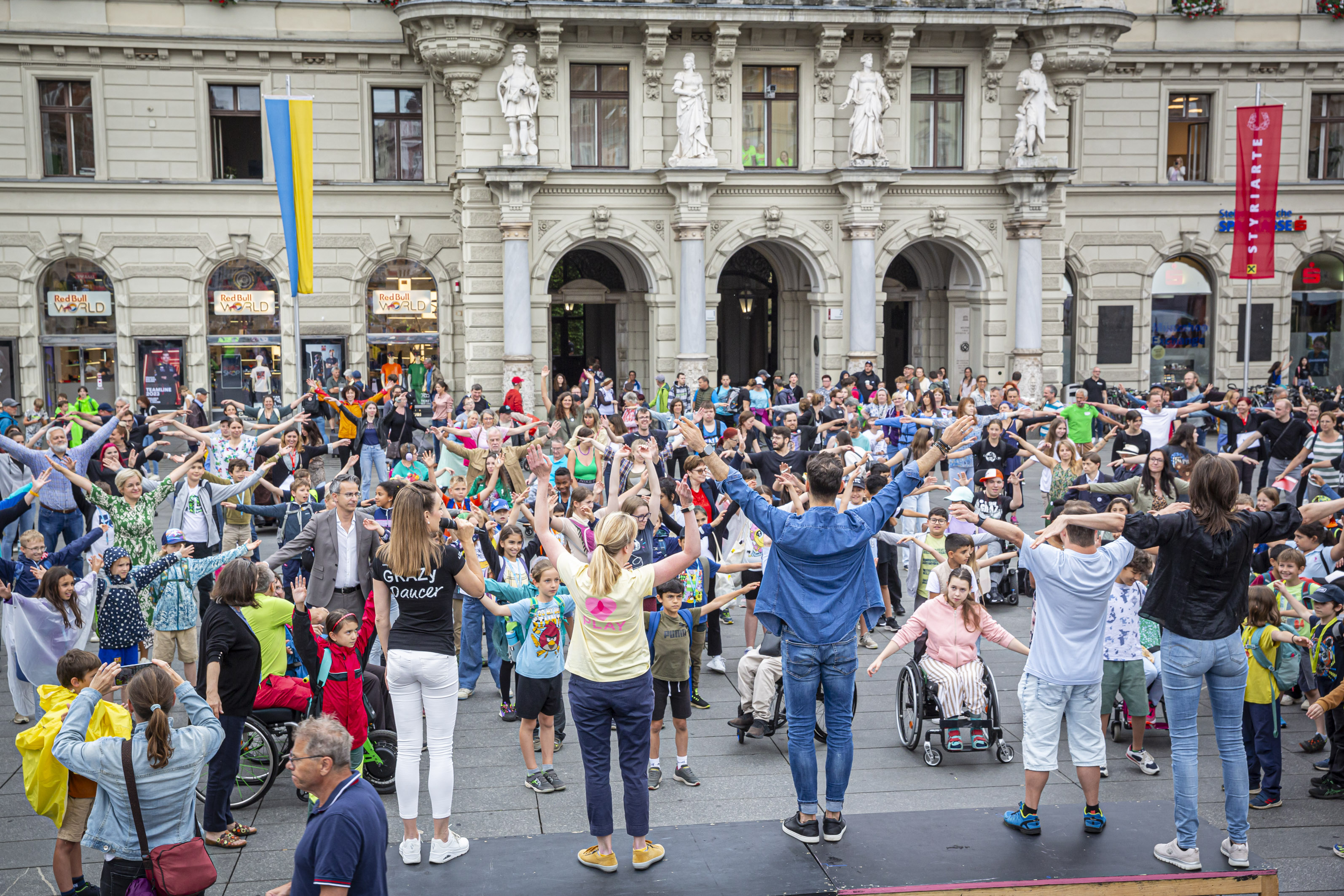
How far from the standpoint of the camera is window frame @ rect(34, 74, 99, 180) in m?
26.7

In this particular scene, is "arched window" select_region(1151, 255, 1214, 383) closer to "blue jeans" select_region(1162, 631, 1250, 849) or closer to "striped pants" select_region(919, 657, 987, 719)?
"striped pants" select_region(919, 657, 987, 719)

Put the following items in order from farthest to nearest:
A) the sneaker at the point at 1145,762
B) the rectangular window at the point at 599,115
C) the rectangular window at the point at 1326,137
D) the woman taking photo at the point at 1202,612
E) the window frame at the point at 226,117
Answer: the rectangular window at the point at 1326,137 → the window frame at the point at 226,117 → the rectangular window at the point at 599,115 → the sneaker at the point at 1145,762 → the woman taking photo at the point at 1202,612

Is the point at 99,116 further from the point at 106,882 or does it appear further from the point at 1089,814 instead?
the point at 1089,814

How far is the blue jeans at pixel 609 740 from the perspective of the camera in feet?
21.6

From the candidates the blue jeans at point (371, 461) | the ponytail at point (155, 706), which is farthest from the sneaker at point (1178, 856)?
the blue jeans at point (371, 461)

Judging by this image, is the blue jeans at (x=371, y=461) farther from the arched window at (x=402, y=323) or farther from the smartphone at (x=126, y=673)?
the smartphone at (x=126, y=673)

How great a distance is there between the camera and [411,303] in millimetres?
28812

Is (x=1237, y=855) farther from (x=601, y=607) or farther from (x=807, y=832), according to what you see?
(x=601, y=607)

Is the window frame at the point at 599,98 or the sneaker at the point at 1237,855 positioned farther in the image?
the window frame at the point at 599,98

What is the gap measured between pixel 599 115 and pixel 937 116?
8.00m

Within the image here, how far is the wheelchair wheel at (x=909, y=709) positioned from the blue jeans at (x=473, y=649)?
3.53 meters

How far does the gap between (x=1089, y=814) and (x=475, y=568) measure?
13.2 ft

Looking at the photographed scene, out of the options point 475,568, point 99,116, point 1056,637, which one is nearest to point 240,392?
point 99,116

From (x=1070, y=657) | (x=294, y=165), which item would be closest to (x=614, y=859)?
(x=1070, y=657)
